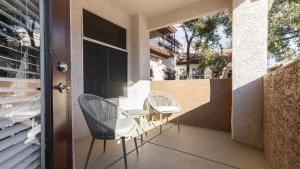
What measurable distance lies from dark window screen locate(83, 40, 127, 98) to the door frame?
225 cm

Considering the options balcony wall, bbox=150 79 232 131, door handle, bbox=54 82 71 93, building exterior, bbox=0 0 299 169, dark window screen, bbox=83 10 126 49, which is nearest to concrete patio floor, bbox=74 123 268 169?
building exterior, bbox=0 0 299 169

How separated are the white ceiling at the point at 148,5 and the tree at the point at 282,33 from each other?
5047 mm

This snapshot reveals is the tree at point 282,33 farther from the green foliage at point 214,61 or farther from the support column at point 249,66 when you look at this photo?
the support column at point 249,66

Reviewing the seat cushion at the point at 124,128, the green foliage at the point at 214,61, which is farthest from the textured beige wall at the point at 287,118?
the green foliage at the point at 214,61

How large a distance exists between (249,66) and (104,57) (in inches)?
115

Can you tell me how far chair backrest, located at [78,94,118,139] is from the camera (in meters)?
1.77

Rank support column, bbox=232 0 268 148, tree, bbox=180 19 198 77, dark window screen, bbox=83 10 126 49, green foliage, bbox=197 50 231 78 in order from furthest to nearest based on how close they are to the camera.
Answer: green foliage, bbox=197 50 231 78 < tree, bbox=180 19 198 77 < dark window screen, bbox=83 10 126 49 < support column, bbox=232 0 268 148

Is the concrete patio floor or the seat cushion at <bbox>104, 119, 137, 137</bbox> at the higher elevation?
the seat cushion at <bbox>104, 119, 137, 137</bbox>

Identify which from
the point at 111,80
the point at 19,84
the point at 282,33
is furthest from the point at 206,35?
the point at 19,84

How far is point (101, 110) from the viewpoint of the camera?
2498 millimetres

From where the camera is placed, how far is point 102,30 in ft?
12.3

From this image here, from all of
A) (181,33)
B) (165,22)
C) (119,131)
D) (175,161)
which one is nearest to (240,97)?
(175,161)

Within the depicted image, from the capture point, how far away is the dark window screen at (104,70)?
338cm

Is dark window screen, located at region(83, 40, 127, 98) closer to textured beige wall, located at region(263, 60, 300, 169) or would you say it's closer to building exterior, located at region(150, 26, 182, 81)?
building exterior, located at region(150, 26, 182, 81)
